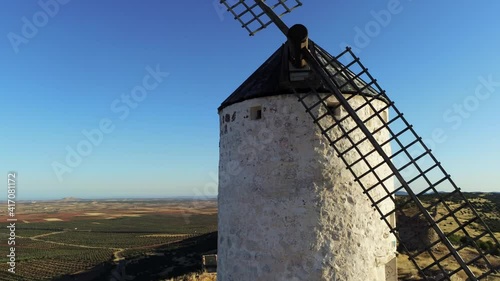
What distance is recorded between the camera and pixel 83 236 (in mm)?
70188

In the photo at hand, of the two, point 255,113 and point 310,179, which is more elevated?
point 255,113

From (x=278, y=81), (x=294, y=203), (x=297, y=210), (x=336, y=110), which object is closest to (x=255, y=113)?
(x=278, y=81)

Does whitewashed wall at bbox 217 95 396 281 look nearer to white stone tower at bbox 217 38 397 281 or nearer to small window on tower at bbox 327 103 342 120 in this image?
white stone tower at bbox 217 38 397 281

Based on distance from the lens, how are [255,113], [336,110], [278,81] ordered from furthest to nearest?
[255,113] < [278,81] < [336,110]

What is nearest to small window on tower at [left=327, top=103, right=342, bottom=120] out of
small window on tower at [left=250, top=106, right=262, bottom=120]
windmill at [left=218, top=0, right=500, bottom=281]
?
windmill at [left=218, top=0, right=500, bottom=281]

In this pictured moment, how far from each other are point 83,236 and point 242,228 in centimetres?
7526

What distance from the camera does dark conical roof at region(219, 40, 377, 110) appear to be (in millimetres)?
5441

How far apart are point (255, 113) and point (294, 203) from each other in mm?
1608

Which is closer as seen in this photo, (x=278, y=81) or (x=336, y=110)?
(x=336, y=110)

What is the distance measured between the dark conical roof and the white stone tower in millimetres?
22

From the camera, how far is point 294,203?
5.26m

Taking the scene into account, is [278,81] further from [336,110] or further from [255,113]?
[336,110]

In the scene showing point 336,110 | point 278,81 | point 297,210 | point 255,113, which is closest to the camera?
point 297,210

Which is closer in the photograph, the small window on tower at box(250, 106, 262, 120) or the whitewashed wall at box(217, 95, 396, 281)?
the whitewashed wall at box(217, 95, 396, 281)
